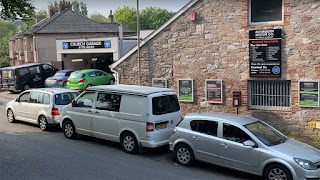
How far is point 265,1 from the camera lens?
14.5m

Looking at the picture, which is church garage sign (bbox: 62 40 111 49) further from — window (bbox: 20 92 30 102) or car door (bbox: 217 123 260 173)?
car door (bbox: 217 123 260 173)

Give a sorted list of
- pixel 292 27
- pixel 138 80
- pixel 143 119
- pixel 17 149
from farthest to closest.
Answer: pixel 138 80
pixel 292 27
pixel 17 149
pixel 143 119

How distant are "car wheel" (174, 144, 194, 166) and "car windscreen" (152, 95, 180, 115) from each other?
4.26 feet

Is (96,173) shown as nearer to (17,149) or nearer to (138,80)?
(17,149)

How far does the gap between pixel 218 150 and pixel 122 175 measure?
8.15 feet

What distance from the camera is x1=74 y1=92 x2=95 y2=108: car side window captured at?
41.9 feet

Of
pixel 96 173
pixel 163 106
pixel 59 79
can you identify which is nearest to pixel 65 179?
pixel 96 173

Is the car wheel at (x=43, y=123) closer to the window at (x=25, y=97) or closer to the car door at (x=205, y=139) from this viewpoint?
the window at (x=25, y=97)

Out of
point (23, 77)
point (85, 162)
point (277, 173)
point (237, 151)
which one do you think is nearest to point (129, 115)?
point (85, 162)

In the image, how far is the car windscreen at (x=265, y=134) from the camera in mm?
9540

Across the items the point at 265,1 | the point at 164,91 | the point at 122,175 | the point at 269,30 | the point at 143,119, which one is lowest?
the point at 122,175

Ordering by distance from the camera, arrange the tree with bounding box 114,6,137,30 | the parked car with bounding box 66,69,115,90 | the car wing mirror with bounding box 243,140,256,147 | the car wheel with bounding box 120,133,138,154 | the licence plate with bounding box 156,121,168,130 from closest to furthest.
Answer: the car wing mirror with bounding box 243,140,256,147 < the licence plate with bounding box 156,121,168,130 < the car wheel with bounding box 120,133,138,154 < the parked car with bounding box 66,69,115,90 < the tree with bounding box 114,6,137,30

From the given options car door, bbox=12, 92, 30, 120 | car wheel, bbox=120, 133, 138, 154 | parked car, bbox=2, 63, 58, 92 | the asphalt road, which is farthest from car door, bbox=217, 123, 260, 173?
parked car, bbox=2, 63, 58, 92

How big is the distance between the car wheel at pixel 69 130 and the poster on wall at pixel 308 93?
26.3ft
